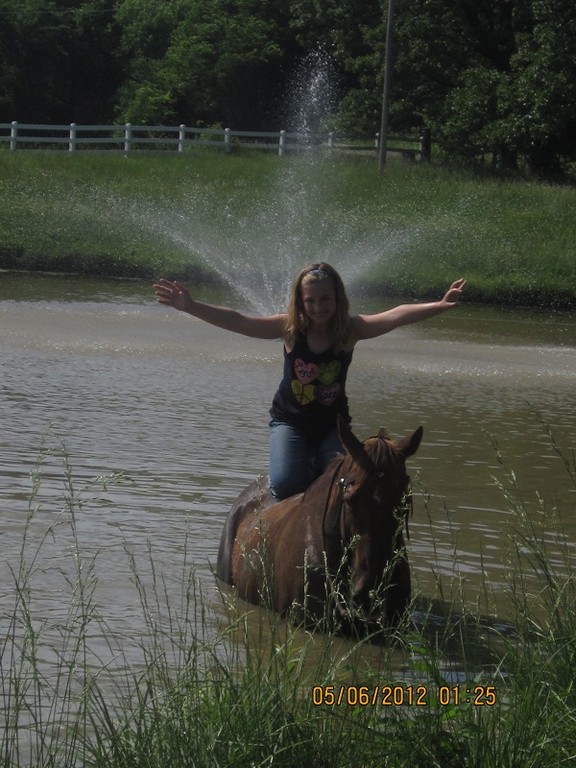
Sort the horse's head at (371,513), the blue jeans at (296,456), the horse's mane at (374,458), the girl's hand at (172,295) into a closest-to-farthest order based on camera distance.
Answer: the horse's head at (371,513), the horse's mane at (374,458), the girl's hand at (172,295), the blue jeans at (296,456)

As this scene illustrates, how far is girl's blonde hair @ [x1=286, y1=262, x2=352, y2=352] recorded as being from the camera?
23.1 ft

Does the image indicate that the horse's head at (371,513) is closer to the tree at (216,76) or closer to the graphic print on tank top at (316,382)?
the graphic print on tank top at (316,382)

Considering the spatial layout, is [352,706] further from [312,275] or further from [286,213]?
[286,213]

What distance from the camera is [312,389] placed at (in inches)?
281

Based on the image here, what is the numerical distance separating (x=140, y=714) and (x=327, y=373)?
3.17 meters

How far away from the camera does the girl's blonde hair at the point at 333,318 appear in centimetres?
705

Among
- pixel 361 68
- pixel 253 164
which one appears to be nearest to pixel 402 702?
pixel 253 164

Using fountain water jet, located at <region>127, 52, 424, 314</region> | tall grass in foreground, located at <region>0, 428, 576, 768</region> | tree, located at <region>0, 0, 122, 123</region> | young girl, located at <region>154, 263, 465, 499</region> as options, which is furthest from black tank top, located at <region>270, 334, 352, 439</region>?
tree, located at <region>0, 0, 122, 123</region>

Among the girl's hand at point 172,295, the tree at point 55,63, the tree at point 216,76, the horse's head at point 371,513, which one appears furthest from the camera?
the tree at point 55,63

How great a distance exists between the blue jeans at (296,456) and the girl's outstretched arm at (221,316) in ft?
1.53

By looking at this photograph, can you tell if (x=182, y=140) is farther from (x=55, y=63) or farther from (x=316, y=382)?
(x=316, y=382)
